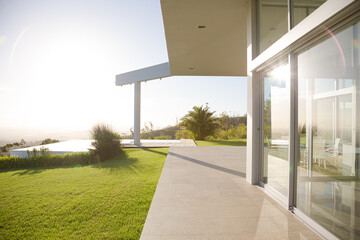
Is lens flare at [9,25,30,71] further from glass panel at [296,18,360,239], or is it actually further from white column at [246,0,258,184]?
glass panel at [296,18,360,239]

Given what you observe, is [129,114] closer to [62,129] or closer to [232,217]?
[62,129]

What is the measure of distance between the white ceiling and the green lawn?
3.54 metres

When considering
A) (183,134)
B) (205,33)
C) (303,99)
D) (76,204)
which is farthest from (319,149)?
(183,134)

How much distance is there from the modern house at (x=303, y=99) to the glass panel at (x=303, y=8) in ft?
0.04

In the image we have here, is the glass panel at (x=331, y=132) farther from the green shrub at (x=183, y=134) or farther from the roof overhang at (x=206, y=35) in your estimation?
the green shrub at (x=183, y=134)

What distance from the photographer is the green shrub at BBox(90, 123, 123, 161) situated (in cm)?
764

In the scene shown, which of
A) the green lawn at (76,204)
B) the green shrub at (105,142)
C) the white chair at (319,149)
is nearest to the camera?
the white chair at (319,149)

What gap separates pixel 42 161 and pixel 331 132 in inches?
319

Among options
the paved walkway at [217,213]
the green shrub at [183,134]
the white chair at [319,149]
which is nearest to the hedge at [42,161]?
the paved walkway at [217,213]

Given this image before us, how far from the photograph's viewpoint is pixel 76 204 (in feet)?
10.3

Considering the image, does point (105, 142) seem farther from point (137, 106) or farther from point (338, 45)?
point (338, 45)

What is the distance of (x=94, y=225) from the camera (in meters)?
2.46

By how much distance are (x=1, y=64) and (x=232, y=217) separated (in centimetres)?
785

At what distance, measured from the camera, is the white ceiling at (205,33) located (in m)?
3.63
